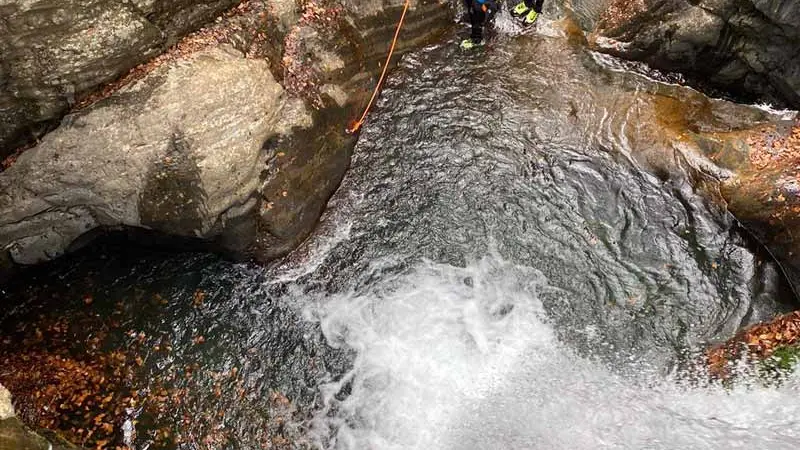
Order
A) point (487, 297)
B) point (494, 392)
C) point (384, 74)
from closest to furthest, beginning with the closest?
point (494, 392)
point (487, 297)
point (384, 74)

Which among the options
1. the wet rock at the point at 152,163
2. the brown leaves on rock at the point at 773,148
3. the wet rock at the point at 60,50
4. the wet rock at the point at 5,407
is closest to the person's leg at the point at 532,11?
the brown leaves on rock at the point at 773,148

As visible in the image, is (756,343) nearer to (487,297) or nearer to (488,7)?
(487,297)

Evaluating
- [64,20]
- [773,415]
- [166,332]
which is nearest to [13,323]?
[166,332]

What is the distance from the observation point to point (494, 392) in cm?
786

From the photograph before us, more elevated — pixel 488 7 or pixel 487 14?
pixel 488 7

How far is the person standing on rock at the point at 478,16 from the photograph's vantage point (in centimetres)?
1157

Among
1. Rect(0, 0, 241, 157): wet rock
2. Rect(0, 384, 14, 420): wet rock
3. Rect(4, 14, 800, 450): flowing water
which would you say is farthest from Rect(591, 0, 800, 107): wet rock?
Rect(0, 384, 14, 420): wet rock

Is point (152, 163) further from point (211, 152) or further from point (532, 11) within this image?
point (532, 11)

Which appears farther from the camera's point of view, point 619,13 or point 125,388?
point 619,13

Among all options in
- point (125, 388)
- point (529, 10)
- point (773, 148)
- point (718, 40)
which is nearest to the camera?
point (125, 388)

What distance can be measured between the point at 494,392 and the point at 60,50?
24.7ft

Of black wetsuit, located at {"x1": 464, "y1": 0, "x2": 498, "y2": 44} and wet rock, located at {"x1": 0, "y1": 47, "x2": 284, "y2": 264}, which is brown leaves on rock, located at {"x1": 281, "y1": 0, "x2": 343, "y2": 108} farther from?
black wetsuit, located at {"x1": 464, "y1": 0, "x2": 498, "y2": 44}

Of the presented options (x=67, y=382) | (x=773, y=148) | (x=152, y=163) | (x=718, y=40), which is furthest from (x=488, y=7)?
(x=67, y=382)

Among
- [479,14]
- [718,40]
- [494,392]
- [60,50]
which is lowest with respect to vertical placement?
[494,392]
